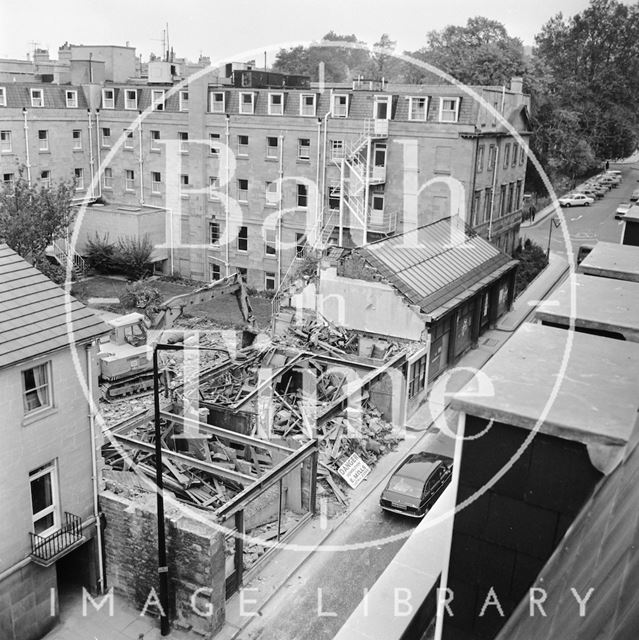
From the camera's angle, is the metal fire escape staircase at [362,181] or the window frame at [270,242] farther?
the window frame at [270,242]

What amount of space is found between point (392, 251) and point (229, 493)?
15.4 m

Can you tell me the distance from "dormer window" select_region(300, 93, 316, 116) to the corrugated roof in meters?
11.4

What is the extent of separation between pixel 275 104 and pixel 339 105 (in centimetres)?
438

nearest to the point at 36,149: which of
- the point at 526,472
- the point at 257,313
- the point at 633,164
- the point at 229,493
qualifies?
the point at 257,313

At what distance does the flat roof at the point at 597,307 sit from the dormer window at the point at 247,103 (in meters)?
38.6

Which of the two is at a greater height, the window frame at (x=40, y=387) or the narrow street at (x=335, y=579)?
the window frame at (x=40, y=387)

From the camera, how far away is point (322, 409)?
1010 inches

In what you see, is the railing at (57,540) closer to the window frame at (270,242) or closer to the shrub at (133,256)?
the window frame at (270,242)

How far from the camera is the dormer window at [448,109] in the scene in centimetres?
4106

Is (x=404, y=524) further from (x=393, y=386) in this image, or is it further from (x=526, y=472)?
(x=526, y=472)

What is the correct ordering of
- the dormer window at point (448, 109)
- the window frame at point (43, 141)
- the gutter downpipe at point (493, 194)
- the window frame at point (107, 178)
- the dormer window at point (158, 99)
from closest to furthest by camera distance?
the dormer window at point (448, 109)
the gutter downpipe at point (493, 194)
the dormer window at point (158, 99)
the window frame at point (43, 141)
the window frame at point (107, 178)

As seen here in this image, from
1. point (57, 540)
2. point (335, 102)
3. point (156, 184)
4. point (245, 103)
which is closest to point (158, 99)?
point (156, 184)

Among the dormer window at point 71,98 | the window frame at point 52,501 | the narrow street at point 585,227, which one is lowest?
the window frame at point 52,501

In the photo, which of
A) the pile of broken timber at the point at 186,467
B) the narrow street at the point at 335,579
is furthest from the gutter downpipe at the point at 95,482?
the narrow street at the point at 335,579
